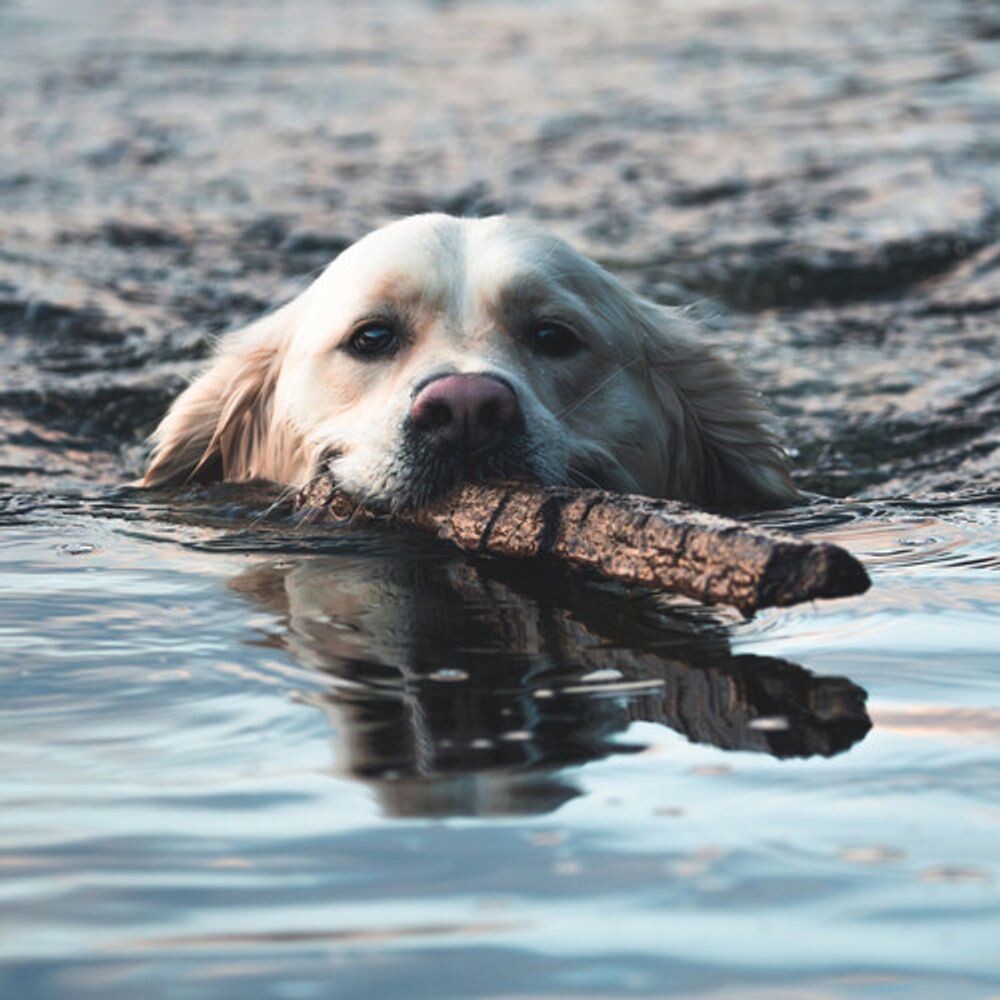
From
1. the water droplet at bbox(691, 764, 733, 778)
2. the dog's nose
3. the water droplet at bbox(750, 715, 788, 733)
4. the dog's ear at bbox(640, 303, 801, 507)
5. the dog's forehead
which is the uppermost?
the dog's forehead

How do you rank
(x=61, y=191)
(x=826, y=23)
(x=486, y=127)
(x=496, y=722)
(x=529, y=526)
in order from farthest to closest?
(x=826, y=23) < (x=486, y=127) < (x=61, y=191) < (x=529, y=526) < (x=496, y=722)

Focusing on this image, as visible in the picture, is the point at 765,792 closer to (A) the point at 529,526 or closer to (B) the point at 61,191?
(A) the point at 529,526

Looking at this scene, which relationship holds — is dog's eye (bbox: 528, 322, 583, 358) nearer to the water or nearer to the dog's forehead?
the dog's forehead

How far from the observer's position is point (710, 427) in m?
5.31

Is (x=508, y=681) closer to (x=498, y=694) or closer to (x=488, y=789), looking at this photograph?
(x=498, y=694)

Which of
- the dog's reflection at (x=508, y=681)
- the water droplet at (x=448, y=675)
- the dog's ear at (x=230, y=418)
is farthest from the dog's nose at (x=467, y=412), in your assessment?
the dog's ear at (x=230, y=418)

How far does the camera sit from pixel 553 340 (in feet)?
15.3

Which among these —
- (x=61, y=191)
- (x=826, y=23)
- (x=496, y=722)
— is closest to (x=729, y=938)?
(x=496, y=722)

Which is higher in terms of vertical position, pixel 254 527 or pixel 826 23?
pixel 826 23

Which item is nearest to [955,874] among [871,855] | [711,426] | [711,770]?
[871,855]

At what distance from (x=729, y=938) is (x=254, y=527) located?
2.79 metres

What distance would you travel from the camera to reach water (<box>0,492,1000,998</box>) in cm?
193

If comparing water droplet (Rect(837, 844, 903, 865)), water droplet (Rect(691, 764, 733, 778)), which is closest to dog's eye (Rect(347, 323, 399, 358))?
water droplet (Rect(691, 764, 733, 778))

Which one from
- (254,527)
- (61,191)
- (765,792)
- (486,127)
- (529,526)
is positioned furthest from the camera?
(486,127)
